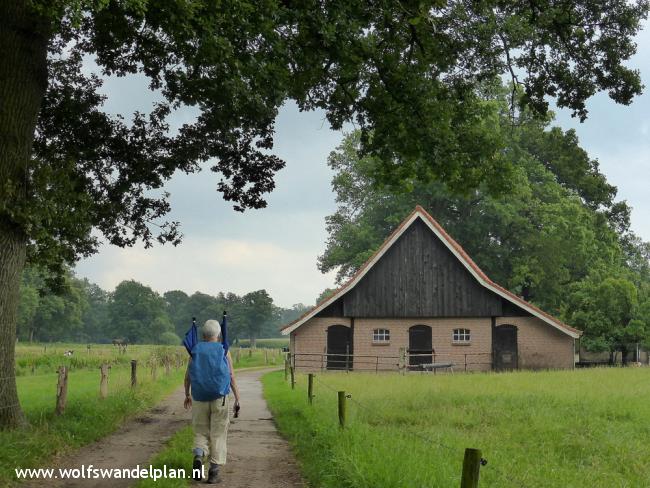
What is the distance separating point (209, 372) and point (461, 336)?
2683cm

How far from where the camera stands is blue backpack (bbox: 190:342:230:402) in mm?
7953

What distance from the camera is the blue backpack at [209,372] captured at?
795 centimetres

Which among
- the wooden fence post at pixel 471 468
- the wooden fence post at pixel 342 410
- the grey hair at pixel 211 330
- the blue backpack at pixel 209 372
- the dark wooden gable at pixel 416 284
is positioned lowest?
the wooden fence post at pixel 342 410

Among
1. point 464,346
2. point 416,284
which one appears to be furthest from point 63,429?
point 464,346

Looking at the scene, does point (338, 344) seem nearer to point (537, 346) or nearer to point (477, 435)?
point (537, 346)

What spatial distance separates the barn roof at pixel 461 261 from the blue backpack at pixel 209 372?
83.0ft

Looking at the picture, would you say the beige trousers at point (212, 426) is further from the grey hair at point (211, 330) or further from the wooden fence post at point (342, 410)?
the wooden fence post at point (342, 410)

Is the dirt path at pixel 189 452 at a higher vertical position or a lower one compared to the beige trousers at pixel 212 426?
lower

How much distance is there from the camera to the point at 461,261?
1303 inches

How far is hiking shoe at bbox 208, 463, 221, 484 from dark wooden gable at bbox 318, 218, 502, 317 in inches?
1010

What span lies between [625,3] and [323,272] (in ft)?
121

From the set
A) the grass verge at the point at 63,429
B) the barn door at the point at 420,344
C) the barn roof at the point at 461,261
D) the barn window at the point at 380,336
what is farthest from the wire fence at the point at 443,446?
the barn door at the point at 420,344

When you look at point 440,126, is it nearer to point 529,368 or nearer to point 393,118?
point 393,118

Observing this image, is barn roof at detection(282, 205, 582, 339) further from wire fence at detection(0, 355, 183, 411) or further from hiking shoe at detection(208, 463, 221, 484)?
hiking shoe at detection(208, 463, 221, 484)
